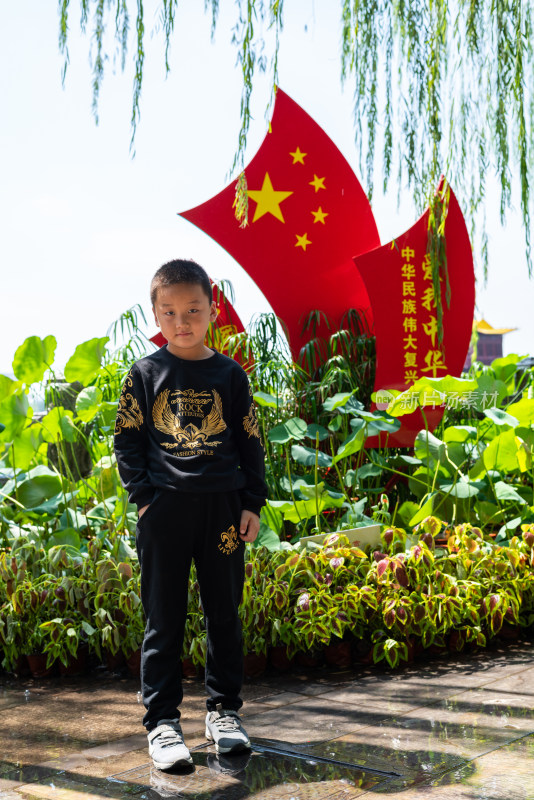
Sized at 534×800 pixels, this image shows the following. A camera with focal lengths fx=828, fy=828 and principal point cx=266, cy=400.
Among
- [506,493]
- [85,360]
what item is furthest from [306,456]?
[85,360]

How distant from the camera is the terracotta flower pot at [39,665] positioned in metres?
3.08

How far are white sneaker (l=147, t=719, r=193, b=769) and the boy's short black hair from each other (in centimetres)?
110

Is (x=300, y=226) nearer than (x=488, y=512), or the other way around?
(x=488, y=512)

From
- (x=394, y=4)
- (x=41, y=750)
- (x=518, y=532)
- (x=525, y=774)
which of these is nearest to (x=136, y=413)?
(x=41, y=750)

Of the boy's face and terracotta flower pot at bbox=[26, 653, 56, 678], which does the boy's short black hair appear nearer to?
the boy's face

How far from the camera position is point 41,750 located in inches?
88.7

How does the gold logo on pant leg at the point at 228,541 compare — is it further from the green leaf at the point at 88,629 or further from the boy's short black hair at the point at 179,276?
the green leaf at the point at 88,629

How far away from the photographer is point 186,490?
2.08 m

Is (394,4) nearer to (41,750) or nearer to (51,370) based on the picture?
(41,750)

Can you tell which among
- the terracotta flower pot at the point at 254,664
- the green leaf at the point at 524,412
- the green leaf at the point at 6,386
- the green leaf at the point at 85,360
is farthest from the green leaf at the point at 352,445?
the green leaf at the point at 6,386

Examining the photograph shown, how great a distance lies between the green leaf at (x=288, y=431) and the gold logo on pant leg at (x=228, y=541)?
1.63 metres

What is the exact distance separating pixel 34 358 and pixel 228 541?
2.03 meters

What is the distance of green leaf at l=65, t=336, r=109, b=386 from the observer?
3.98 metres

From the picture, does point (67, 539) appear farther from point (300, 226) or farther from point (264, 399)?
point (300, 226)
